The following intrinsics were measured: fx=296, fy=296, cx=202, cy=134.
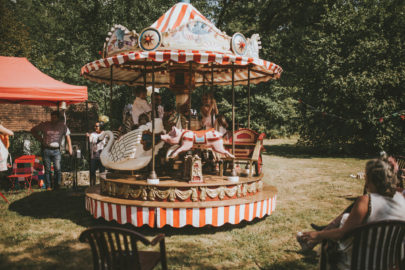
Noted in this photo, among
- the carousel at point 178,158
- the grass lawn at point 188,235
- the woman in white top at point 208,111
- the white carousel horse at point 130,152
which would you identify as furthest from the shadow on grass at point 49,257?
the woman in white top at point 208,111

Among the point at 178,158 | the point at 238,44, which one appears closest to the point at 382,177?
the point at 238,44

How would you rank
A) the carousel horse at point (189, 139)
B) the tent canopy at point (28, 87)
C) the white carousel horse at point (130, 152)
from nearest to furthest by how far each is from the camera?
the carousel horse at point (189, 139), the white carousel horse at point (130, 152), the tent canopy at point (28, 87)

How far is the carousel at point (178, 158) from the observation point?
192 inches

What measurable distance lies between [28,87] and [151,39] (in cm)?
400

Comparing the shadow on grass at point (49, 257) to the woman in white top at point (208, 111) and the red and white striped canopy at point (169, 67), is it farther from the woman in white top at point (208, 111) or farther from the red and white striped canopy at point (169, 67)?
the woman in white top at point (208, 111)

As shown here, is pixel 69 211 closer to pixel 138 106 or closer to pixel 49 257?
pixel 49 257

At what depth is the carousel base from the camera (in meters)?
4.84

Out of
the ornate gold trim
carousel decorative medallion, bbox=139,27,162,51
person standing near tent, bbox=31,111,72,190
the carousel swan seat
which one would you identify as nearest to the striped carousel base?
the ornate gold trim

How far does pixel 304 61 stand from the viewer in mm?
16656

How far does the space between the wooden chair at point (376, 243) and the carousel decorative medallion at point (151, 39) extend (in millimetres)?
4068

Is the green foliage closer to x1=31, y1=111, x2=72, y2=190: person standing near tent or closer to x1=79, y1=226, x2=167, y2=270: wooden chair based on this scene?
x1=31, y1=111, x2=72, y2=190: person standing near tent

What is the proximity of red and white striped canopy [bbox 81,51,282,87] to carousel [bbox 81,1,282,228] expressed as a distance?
0.02 metres

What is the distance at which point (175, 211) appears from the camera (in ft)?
15.9

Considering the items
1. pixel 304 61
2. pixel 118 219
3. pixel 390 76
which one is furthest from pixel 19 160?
pixel 390 76
